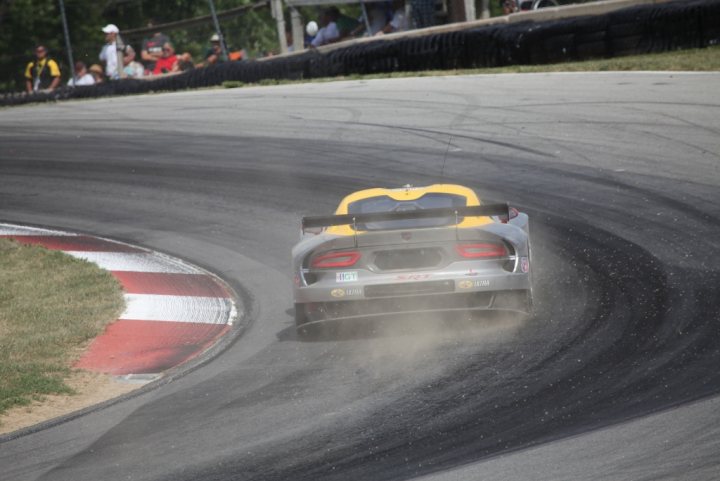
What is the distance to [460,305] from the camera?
809cm

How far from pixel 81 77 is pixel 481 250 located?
Result: 17.9 m

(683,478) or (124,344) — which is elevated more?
(683,478)

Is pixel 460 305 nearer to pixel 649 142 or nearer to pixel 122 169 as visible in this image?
pixel 649 142

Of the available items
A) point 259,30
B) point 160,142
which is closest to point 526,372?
point 160,142

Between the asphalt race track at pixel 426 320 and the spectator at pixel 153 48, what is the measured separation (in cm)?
395

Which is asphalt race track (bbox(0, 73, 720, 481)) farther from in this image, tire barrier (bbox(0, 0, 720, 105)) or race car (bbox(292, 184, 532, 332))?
tire barrier (bbox(0, 0, 720, 105))

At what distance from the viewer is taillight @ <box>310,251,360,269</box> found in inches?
322

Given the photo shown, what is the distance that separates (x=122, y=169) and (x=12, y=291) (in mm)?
5834

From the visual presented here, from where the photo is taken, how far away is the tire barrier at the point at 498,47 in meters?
18.2

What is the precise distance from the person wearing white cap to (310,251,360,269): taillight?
1729 centimetres

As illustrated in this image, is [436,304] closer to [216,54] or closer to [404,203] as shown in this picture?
[404,203]

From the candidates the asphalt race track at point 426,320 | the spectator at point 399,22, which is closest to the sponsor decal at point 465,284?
the asphalt race track at point 426,320

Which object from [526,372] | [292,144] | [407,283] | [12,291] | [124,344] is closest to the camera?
[526,372]

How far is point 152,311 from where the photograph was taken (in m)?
9.93
